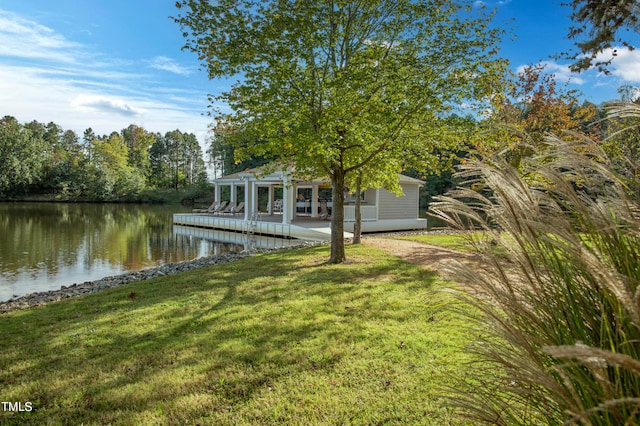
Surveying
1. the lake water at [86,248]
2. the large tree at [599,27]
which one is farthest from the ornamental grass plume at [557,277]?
the lake water at [86,248]

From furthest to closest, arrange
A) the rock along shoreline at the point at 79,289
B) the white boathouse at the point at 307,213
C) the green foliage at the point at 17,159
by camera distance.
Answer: the green foliage at the point at 17,159, the white boathouse at the point at 307,213, the rock along shoreline at the point at 79,289

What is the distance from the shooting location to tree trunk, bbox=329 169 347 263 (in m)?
9.60

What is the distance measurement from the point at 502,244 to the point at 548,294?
0.23 m

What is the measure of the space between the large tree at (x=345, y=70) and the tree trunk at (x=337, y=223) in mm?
111

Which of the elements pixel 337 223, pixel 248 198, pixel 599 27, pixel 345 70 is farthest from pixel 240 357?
pixel 248 198

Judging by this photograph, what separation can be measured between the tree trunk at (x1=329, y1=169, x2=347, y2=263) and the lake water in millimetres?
7185

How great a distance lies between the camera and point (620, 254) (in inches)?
53.3

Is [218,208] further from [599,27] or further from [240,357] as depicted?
[240,357]

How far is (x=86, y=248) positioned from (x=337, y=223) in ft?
40.6

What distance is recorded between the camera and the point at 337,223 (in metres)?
9.91

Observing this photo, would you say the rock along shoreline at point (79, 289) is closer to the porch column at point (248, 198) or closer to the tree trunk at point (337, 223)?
the tree trunk at point (337, 223)

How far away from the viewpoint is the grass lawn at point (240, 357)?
9.86 feet

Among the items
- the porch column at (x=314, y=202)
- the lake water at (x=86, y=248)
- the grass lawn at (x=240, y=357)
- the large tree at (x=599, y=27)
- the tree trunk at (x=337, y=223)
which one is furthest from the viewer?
the porch column at (x=314, y=202)

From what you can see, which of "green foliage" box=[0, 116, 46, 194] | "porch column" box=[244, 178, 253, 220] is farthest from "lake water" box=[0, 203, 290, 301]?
"green foliage" box=[0, 116, 46, 194]
